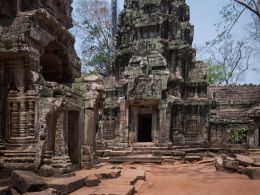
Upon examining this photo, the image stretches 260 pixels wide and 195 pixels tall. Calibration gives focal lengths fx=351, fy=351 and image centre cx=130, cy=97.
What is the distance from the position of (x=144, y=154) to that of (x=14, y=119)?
39.3ft

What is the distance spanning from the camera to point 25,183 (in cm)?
517

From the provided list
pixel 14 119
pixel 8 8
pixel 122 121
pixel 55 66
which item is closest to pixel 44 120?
pixel 14 119

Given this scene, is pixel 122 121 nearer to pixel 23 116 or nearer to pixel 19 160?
pixel 23 116

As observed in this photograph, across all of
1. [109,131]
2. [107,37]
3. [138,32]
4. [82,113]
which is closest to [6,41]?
[82,113]

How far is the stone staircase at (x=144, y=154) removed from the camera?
16.9 metres

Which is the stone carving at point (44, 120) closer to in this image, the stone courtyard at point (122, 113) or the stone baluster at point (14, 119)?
the stone courtyard at point (122, 113)

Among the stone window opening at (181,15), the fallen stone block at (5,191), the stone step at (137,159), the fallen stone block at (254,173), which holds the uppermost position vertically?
the stone window opening at (181,15)

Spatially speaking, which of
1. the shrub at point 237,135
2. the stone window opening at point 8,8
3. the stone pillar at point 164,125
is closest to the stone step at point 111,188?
the stone window opening at point 8,8

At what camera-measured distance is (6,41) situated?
662cm

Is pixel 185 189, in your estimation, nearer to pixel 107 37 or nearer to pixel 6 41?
pixel 6 41

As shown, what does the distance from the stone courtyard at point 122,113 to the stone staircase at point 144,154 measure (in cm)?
6

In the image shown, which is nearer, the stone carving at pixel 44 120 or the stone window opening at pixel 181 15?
the stone carving at pixel 44 120

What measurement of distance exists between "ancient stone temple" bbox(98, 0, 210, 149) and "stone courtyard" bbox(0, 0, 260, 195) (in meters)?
0.06

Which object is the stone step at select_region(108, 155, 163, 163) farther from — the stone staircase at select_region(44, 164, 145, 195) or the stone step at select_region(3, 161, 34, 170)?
the stone step at select_region(3, 161, 34, 170)
